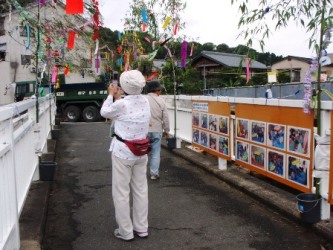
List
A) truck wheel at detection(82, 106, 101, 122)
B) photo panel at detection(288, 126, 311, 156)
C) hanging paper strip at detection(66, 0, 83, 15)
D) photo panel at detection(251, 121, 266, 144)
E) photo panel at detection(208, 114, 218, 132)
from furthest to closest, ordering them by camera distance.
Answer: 1. truck wheel at detection(82, 106, 101, 122)
2. photo panel at detection(208, 114, 218, 132)
3. photo panel at detection(251, 121, 266, 144)
4. hanging paper strip at detection(66, 0, 83, 15)
5. photo panel at detection(288, 126, 311, 156)

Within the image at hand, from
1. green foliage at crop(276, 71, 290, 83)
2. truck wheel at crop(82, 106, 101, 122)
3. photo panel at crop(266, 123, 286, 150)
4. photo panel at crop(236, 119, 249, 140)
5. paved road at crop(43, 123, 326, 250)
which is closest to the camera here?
paved road at crop(43, 123, 326, 250)

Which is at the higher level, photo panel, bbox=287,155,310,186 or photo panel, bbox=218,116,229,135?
photo panel, bbox=218,116,229,135

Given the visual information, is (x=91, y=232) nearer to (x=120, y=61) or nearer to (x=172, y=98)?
(x=172, y=98)

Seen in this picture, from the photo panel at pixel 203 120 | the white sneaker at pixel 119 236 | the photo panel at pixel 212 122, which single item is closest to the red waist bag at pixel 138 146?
the white sneaker at pixel 119 236

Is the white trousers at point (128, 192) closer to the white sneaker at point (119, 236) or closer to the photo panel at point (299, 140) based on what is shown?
the white sneaker at point (119, 236)

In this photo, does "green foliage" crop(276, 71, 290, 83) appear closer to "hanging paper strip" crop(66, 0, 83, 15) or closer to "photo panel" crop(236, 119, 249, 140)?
"photo panel" crop(236, 119, 249, 140)

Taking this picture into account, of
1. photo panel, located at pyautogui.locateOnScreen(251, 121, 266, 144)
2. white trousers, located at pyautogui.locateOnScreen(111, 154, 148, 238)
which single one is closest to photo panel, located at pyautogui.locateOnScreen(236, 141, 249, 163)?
photo panel, located at pyautogui.locateOnScreen(251, 121, 266, 144)

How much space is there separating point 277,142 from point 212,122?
2.35m

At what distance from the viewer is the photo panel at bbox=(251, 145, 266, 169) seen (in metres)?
5.59

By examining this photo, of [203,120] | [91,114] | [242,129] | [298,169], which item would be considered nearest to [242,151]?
[242,129]

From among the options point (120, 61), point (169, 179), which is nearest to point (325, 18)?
point (169, 179)

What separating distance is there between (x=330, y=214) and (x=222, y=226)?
1277 millimetres

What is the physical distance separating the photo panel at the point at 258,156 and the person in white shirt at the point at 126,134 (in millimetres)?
2111

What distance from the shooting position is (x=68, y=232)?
14.4 feet
